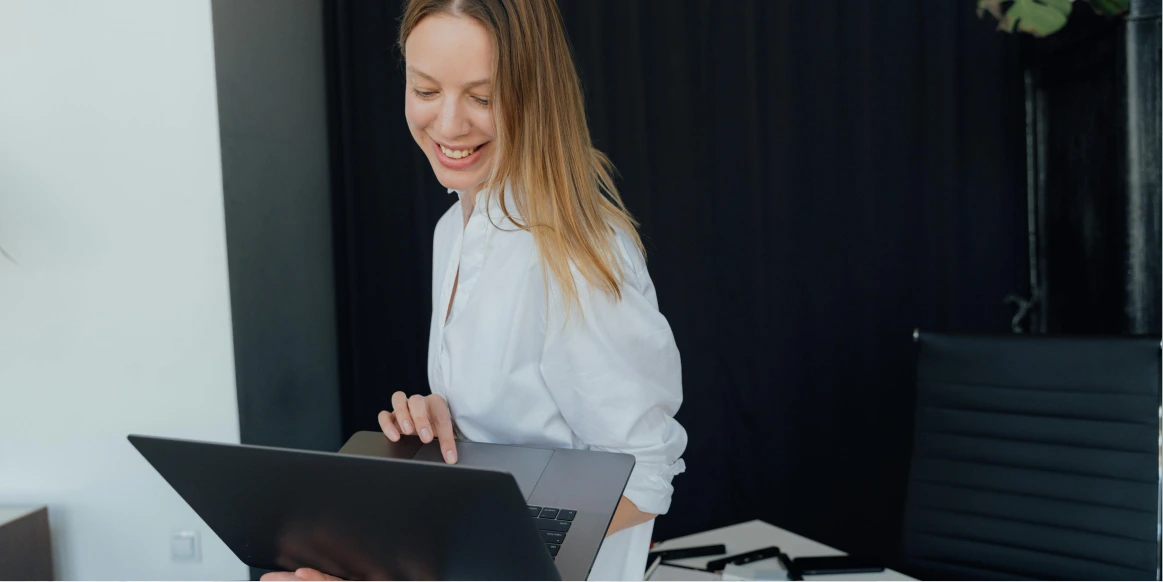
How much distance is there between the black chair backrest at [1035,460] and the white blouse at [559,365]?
1.00 meters

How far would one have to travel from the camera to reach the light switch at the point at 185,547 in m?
2.13

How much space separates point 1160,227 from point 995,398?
0.61 metres

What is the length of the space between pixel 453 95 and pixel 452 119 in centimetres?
3

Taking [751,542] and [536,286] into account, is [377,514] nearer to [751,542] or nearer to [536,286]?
[536,286]

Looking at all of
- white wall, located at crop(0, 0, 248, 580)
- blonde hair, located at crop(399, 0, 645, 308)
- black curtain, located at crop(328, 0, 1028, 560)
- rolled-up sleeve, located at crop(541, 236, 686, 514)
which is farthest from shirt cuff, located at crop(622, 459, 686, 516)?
black curtain, located at crop(328, 0, 1028, 560)

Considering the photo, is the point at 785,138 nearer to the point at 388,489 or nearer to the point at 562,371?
the point at 562,371

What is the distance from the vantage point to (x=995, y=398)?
1843 millimetres

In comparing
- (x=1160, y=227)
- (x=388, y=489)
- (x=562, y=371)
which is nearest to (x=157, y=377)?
(x=562, y=371)

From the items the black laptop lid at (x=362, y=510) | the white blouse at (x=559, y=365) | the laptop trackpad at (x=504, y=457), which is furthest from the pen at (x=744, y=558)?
the black laptop lid at (x=362, y=510)

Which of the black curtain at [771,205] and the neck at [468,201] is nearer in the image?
the neck at [468,201]

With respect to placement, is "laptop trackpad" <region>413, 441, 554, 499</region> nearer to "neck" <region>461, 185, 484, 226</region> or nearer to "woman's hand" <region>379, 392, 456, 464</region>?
"woman's hand" <region>379, 392, 456, 464</region>

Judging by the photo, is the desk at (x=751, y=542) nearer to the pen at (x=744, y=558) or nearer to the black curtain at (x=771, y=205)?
the pen at (x=744, y=558)

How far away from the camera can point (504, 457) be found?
102cm

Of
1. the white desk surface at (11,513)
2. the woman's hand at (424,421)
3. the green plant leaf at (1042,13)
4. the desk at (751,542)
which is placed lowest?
the desk at (751,542)
